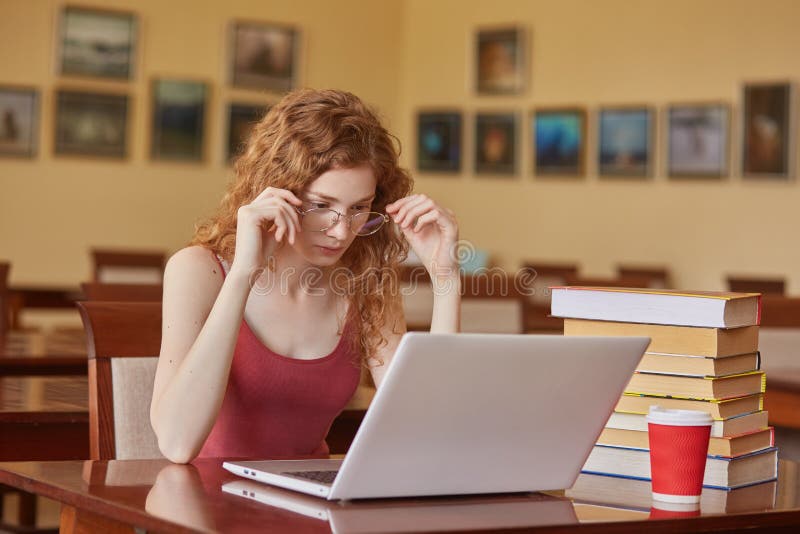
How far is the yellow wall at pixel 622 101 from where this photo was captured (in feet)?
29.2

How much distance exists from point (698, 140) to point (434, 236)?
23.4ft

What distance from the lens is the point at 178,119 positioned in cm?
1039

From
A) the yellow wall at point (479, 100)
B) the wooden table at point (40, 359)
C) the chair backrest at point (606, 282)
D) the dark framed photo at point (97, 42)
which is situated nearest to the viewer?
the wooden table at point (40, 359)

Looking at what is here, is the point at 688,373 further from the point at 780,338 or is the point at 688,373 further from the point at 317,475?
the point at 780,338

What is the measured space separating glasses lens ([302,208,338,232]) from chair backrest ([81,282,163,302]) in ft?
5.62

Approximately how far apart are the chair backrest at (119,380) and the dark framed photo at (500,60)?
8.00m

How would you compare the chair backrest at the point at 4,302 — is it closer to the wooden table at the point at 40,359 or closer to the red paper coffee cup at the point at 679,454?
the wooden table at the point at 40,359

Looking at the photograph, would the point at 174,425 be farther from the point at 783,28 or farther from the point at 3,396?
the point at 783,28

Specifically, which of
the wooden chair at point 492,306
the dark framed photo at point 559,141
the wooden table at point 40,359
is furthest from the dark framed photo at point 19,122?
the wooden table at point 40,359

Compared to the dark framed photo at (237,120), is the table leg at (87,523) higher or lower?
lower

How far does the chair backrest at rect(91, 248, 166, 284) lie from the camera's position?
7383mm

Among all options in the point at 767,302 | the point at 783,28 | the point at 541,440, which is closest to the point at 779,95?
the point at 783,28

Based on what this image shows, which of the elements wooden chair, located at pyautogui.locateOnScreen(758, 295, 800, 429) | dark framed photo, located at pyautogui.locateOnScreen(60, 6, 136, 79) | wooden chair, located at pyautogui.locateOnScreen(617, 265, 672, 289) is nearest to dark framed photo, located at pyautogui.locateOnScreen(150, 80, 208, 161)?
dark framed photo, located at pyautogui.locateOnScreen(60, 6, 136, 79)

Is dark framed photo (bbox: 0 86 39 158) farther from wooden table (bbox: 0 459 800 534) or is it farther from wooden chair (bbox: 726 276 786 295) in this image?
wooden table (bbox: 0 459 800 534)
